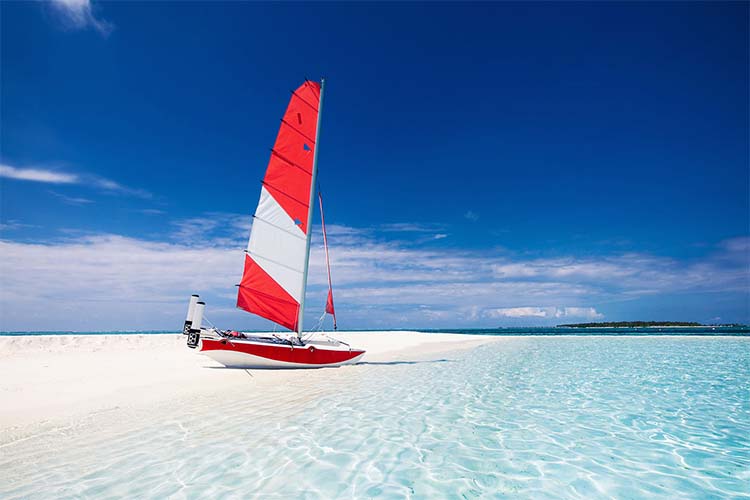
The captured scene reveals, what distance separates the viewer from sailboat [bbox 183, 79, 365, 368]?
1794cm

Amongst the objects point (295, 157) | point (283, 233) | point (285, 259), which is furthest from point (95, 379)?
point (295, 157)

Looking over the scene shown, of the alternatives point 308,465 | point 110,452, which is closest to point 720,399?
point 308,465

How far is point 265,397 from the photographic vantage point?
11.9m

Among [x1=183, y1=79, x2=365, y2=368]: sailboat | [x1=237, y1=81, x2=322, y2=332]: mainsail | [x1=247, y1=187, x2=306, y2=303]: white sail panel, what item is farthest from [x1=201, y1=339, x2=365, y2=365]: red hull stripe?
[x1=247, y1=187, x2=306, y2=303]: white sail panel

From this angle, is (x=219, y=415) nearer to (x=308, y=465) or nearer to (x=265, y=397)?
(x=265, y=397)

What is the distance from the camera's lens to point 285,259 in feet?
61.6

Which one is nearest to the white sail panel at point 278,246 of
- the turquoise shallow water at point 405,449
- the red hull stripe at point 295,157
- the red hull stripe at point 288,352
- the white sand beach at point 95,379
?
the red hull stripe at point 295,157

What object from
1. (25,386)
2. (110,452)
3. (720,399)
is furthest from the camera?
(25,386)

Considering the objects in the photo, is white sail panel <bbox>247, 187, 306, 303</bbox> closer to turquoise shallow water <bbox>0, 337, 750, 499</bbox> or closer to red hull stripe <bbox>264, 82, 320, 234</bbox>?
red hull stripe <bbox>264, 82, 320, 234</bbox>

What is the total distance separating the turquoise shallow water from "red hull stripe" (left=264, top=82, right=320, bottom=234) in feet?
33.2

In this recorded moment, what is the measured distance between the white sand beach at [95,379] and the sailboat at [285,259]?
794 mm

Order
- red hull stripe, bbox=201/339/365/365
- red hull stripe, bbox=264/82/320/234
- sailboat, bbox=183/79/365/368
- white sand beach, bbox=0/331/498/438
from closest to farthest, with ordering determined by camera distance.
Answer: white sand beach, bbox=0/331/498/438
red hull stripe, bbox=201/339/365/365
sailboat, bbox=183/79/365/368
red hull stripe, bbox=264/82/320/234

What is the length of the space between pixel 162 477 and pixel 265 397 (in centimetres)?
614

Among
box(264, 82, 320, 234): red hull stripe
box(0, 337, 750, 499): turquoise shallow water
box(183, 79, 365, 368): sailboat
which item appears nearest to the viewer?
box(0, 337, 750, 499): turquoise shallow water
